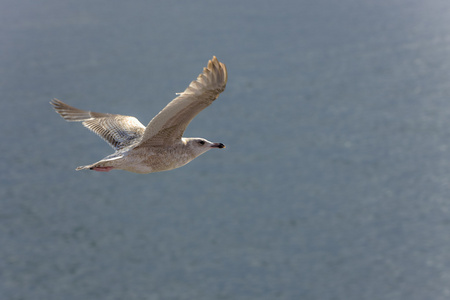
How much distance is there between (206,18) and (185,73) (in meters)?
31.3

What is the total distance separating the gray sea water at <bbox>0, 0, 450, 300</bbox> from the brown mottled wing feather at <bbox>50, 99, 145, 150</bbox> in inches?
3906

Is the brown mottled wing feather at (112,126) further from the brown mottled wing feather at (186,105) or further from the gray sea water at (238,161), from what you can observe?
the gray sea water at (238,161)

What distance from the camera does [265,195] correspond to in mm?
132000

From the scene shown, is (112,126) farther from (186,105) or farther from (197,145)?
(186,105)

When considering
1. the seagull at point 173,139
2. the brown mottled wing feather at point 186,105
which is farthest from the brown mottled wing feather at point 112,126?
the brown mottled wing feather at point 186,105

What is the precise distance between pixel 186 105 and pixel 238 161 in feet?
412

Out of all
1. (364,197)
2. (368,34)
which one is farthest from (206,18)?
(364,197)

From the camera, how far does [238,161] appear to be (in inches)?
5423

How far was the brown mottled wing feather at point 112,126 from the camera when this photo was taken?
48.7 feet

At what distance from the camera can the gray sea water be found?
118750 mm

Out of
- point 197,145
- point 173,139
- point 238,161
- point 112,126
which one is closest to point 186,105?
point 173,139

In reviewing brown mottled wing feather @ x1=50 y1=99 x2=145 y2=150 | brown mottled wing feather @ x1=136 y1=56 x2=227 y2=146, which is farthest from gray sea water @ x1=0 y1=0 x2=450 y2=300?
brown mottled wing feather @ x1=136 y1=56 x2=227 y2=146

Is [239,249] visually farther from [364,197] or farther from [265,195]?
[364,197]

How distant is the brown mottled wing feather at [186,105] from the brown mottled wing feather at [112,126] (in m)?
1.71
